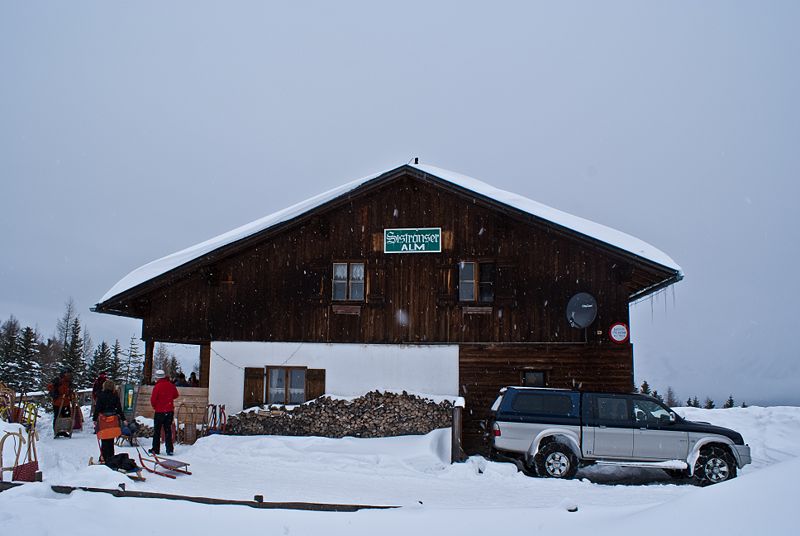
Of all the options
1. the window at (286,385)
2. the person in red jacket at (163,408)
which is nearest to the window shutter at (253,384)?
the window at (286,385)

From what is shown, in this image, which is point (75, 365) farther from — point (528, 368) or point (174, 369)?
point (528, 368)

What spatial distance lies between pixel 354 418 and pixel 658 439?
23.6ft

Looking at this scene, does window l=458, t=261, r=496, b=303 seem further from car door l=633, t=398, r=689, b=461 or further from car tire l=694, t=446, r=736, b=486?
car tire l=694, t=446, r=736, b=486

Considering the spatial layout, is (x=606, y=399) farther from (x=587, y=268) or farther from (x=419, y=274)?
(x=419, y=274)

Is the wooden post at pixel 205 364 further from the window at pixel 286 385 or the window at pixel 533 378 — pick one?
the window at pixel 533 378

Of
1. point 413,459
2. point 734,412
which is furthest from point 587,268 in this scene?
point 734,412

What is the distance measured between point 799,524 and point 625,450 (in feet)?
27.5

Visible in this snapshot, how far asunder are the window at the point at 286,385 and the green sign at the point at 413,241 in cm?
400

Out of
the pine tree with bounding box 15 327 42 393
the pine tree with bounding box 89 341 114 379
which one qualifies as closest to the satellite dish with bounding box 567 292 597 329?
the pine tree with bounding box 89 341 114 379

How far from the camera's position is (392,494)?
35.2ft

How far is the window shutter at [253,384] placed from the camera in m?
17.7

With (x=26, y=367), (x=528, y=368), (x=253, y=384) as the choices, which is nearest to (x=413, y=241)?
(x=528, y=368)

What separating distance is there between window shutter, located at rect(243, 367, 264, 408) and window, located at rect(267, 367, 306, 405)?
207 millimetres

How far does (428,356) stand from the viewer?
17125 mm
